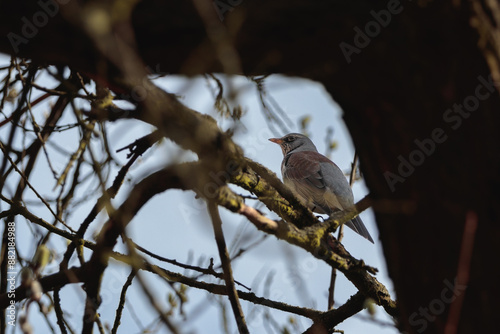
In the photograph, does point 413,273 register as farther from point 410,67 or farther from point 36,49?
point 36,49

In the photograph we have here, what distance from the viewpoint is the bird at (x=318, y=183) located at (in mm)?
5977

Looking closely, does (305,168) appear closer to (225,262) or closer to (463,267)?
(225,262)

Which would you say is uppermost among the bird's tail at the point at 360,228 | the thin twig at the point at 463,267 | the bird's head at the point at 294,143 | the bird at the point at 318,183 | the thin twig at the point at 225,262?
the bird's head at the point at 294,143

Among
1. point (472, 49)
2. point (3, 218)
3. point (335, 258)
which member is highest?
point (3, 218)

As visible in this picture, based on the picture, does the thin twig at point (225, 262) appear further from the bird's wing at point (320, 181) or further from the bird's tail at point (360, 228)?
the bird's wing at point (320, 181)

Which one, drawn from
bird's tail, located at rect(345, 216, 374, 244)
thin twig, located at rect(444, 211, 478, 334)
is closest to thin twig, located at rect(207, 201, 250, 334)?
thin twig, located at rect(444, 211, 478, 334)

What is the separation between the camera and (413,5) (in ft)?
5.77

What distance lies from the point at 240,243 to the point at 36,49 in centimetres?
107

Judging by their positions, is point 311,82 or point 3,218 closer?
point 311,82

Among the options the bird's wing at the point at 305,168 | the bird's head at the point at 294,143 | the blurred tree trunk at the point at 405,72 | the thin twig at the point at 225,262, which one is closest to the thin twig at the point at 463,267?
the blurred tree trunk at the point at 405,72

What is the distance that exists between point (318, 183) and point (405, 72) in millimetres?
4635

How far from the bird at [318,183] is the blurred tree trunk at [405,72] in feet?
12.5

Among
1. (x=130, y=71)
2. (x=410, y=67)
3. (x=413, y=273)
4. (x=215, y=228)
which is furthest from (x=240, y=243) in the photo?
(x=130, y=71)

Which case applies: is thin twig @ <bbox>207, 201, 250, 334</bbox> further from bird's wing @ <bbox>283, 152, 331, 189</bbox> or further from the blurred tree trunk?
bird's wing @ <bbox>283, 152, 331, 189</bbox>
